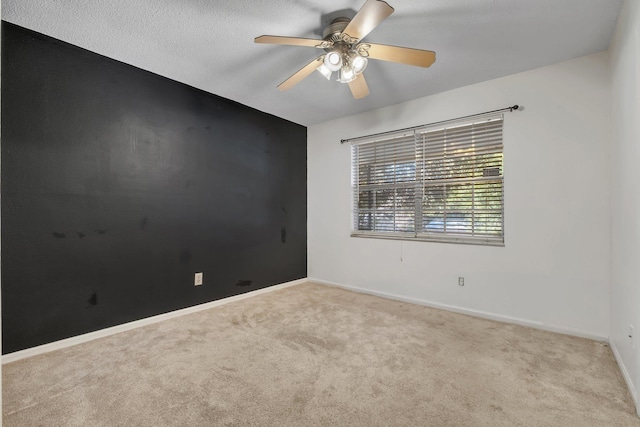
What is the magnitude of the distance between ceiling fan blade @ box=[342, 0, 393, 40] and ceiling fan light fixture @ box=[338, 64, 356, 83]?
0.79 feet

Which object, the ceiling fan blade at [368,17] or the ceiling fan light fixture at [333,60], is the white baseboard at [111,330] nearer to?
the ceiling fan light fixture at [333,60]

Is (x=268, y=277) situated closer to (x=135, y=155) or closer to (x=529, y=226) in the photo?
(x=135, y=155)

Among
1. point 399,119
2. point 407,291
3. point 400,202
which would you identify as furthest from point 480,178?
point 407,291

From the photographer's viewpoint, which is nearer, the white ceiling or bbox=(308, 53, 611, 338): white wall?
the white ceiling

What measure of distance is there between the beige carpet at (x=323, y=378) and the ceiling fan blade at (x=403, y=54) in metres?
2.10

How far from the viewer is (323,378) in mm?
1955

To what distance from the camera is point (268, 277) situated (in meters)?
4.00

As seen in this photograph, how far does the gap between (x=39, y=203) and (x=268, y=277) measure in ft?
7.90

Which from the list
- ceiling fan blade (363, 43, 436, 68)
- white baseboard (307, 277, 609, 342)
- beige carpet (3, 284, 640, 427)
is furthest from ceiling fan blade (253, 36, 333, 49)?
white baseboard (307, 277, 609, 342)

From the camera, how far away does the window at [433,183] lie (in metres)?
3.05

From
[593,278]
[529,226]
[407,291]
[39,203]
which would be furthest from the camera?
[407,291]

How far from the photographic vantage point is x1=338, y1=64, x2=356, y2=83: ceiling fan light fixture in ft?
7.24

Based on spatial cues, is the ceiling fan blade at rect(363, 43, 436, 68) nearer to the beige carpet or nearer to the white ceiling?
the white ceiling

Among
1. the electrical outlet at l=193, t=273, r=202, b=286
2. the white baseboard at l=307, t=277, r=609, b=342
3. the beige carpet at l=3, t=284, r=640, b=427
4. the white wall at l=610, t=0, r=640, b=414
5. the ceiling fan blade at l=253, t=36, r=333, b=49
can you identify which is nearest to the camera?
the beige carpet at l=3, t=284, r=640, b=427
